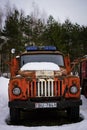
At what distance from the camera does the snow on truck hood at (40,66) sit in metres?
10.7

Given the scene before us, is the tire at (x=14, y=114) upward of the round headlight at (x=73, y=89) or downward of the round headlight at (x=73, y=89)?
downward

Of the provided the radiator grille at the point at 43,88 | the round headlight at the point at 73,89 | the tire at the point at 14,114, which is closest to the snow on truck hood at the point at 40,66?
the radiator grille at the point at 43,88

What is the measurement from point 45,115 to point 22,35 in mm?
39642

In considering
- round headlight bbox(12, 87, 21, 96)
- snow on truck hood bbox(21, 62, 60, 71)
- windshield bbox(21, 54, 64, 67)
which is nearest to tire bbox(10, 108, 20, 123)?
round headlight bbox(12, 87, 21, 96)

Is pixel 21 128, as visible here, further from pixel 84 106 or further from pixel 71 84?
pixel 84 106

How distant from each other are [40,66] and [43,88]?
1.21 metres

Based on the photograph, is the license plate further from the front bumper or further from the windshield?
the windshield

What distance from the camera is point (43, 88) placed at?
973 cm

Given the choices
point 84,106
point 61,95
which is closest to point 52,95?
point 61,95

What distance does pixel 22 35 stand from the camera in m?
50.8

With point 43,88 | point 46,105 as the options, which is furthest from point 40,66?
point 46,105

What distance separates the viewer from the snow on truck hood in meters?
10.7

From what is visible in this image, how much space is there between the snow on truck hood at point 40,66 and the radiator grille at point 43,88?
34.3 inches

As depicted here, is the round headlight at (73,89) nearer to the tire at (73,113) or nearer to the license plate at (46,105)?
the tire at (73,113)
